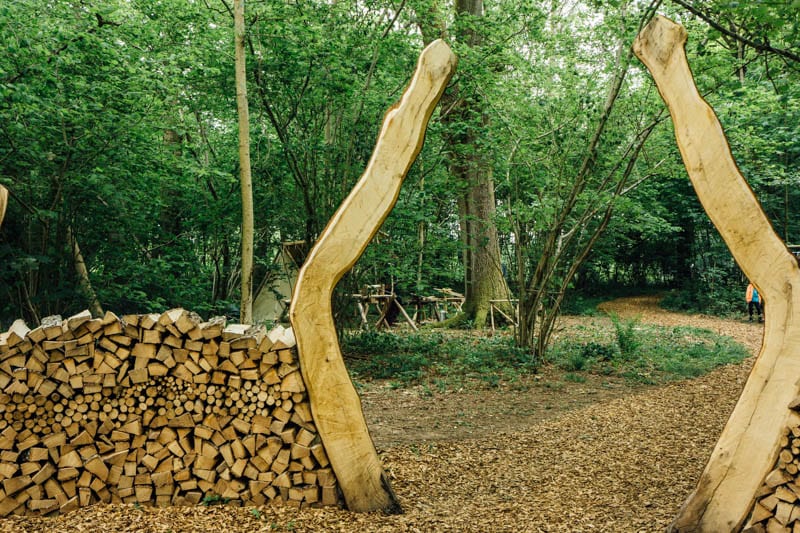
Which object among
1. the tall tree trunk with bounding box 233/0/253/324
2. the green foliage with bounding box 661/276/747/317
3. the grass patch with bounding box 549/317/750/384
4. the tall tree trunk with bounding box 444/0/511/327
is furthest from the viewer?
the green foliage with bounding box 661/276/747/317

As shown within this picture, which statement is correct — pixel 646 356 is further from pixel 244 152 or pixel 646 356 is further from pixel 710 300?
pixel 710 300

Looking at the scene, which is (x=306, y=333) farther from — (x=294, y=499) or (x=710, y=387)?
(x=710, y=387)

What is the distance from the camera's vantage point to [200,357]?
10.9ft

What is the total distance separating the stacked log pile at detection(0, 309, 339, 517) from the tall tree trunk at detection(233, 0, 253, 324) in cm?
399

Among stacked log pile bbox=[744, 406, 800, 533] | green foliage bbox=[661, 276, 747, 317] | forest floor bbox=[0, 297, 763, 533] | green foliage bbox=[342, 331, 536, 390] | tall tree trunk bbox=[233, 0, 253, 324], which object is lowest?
forest floor bbox=[0, 297, 763, 533]

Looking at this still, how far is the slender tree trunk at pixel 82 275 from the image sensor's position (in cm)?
725

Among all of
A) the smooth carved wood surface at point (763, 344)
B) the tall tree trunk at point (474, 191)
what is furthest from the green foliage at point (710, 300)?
the smooth carved wood surface at point (763, 344)

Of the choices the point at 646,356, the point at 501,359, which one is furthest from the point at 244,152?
the point at 646,356

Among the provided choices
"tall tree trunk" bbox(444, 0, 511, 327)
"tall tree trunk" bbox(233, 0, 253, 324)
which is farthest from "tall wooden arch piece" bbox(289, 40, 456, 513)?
"tall tree trunk" bbox(444, 0, 511, 327)

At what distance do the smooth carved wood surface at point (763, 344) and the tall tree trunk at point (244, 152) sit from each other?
16.9ft

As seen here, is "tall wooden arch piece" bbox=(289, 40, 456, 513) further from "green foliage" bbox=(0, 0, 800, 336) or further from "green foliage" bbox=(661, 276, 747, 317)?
"green foliage" bbox=(661, 276, 747, 317)

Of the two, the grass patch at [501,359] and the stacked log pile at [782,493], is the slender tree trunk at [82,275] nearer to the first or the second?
the grass patch at [501,359]

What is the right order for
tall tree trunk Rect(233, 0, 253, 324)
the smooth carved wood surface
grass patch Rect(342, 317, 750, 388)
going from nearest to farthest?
the smooth carved wood surface
tall tree trunk Rect(233, 0, 253, 324)
grass patch Rect(342, 317, 750, 388)

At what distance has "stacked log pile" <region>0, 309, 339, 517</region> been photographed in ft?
10.6
